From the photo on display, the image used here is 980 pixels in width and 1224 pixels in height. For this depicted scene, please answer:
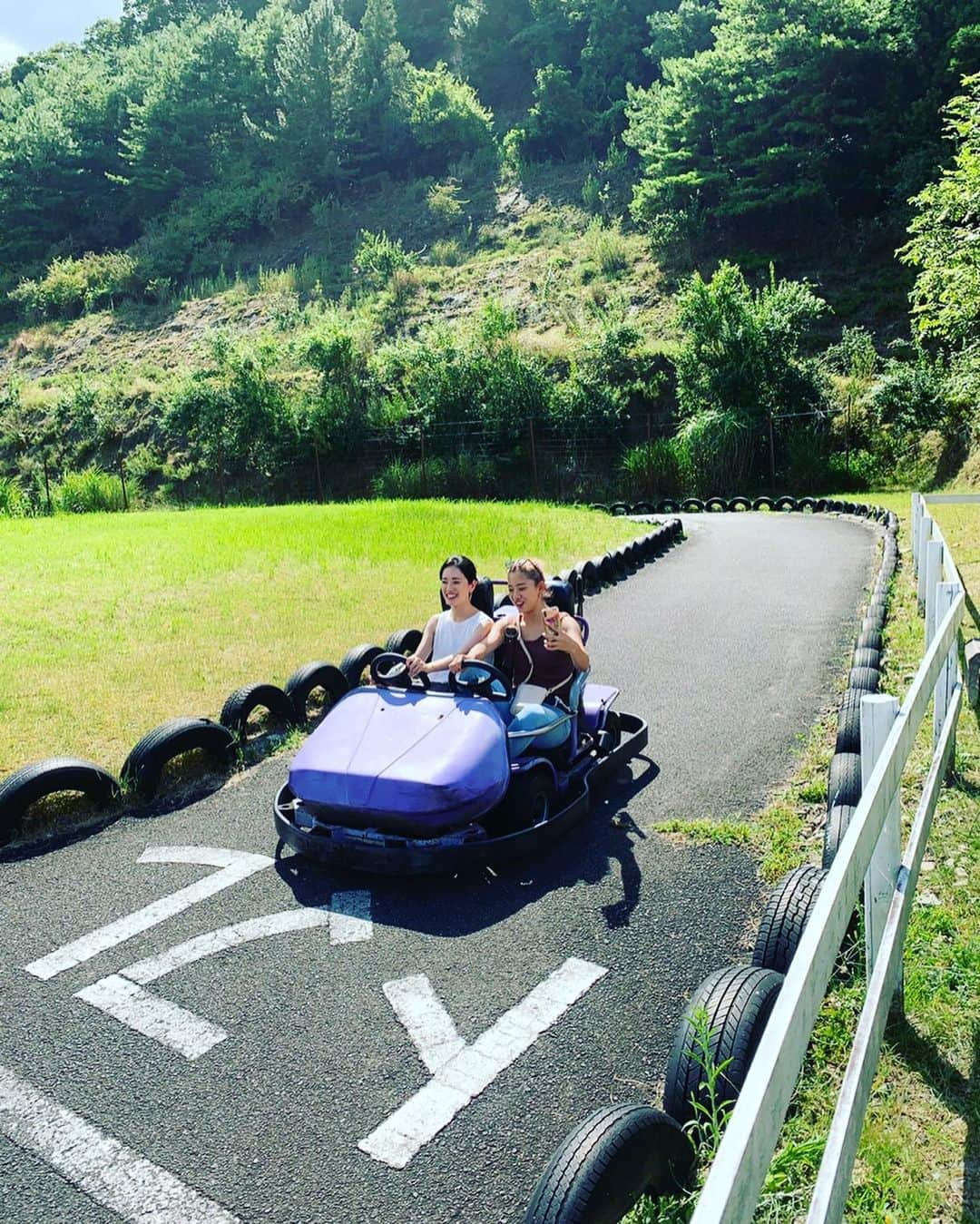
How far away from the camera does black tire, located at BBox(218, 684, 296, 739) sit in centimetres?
644

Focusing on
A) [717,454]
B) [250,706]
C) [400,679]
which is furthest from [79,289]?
[400,679]

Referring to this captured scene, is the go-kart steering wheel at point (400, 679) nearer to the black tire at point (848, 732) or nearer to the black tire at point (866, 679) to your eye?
the black tire at point (848, 732)

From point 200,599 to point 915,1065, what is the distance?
914 centimetres

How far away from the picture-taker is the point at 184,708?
7152 mm

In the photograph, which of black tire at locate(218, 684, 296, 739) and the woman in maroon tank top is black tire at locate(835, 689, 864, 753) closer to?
the woman in maroon tank top

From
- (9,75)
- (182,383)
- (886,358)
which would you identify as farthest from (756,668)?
(9,75)

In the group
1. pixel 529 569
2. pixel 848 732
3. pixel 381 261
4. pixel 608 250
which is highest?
A: pixel 381 261

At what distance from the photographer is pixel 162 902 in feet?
14.4

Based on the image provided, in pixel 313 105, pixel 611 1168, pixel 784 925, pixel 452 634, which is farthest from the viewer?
pixel 313 105

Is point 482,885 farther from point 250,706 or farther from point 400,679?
point 250,706

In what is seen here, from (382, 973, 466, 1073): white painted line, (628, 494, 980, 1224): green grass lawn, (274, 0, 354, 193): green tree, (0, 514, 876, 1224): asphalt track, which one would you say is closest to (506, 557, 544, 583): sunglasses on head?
(0, 514, 876, 1224): asphalt track

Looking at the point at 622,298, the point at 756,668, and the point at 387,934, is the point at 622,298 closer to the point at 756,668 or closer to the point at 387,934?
the point at 756,668

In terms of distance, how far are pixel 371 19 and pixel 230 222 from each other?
55.3 feet

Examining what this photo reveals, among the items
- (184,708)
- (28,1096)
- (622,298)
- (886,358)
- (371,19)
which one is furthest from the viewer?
(371,19)
